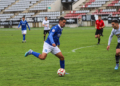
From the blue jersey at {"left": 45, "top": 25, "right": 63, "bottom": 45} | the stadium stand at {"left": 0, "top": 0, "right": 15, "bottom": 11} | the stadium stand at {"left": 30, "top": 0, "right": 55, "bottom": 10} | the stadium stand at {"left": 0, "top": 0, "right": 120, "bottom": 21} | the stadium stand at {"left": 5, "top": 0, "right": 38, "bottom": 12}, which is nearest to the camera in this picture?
the blue jersey at {"left": 45, "top": 25, "right": 63, "bottom": 45}

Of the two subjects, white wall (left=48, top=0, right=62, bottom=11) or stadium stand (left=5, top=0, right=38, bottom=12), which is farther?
stadium stand (left=5, top=0, right=38, bottom=12)

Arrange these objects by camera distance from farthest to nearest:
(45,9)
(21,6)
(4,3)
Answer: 1. (4,3)
2. (21,6)
3. (45,9)

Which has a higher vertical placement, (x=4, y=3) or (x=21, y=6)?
(x=4, y=3)

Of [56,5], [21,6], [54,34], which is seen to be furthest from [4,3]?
[54,34]

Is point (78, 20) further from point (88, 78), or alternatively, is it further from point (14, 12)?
point (88, 78)

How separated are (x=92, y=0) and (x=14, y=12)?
18.7 m

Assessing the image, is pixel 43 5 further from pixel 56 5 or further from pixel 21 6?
pixel 21 6

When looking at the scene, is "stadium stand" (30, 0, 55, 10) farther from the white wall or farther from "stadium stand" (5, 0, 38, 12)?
"stadium stand" (5, 0, 38, 12)

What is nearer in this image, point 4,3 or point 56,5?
point 56,5

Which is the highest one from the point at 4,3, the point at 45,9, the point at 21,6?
the point at 4,3

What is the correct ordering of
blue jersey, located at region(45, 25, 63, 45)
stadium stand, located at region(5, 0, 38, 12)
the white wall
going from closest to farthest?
blue jersey, located at region(45, 25, 63, 45) → the white wall → stadium stand, located at region(5, 0, 38, 12)

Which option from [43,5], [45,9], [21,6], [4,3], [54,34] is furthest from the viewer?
[4,3]

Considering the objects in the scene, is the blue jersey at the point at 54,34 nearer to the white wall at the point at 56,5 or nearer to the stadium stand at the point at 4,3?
the white wall at the point at 56,5

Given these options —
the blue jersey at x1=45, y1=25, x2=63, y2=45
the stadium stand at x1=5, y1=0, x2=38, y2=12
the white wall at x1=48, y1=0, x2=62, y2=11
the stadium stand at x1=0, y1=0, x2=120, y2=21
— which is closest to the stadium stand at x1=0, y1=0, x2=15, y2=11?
the stadium stand at x1=0, y1=0, x2=120, y2=21
